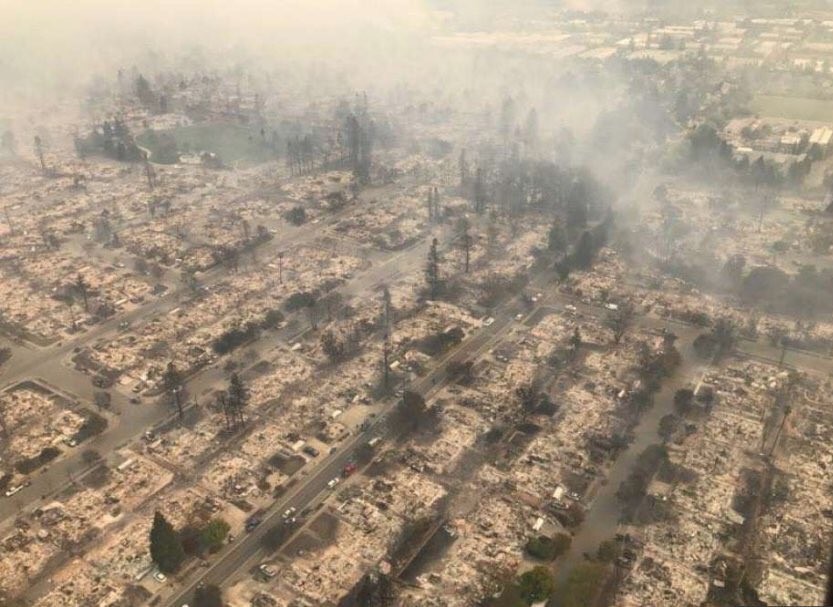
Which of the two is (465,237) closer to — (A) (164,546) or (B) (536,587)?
(B) (536,587)

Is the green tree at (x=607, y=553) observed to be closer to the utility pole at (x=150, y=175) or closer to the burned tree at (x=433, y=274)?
the burned tree at (x=433, y=274)

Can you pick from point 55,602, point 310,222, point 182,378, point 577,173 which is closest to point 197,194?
point 310,222

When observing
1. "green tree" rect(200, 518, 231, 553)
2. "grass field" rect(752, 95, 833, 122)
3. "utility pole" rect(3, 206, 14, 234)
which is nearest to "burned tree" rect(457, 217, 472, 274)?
"green tree" rect(200, 518, 231, 553)

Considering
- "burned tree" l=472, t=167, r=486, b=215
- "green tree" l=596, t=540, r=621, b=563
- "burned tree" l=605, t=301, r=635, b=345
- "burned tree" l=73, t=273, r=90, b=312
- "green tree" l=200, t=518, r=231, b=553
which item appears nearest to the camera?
"green tree" l=596, t=540, r=621, b=563

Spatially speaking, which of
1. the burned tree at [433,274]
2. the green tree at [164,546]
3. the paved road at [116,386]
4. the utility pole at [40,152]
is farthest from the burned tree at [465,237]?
the utility pole at [40,152]

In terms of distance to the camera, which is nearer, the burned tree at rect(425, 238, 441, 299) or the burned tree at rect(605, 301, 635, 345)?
the burned tree at rect(605, 301, 635, 345)

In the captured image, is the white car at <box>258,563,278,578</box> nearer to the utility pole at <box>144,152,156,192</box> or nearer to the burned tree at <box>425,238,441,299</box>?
the burned tree at <box>425,238,441,299</box>
